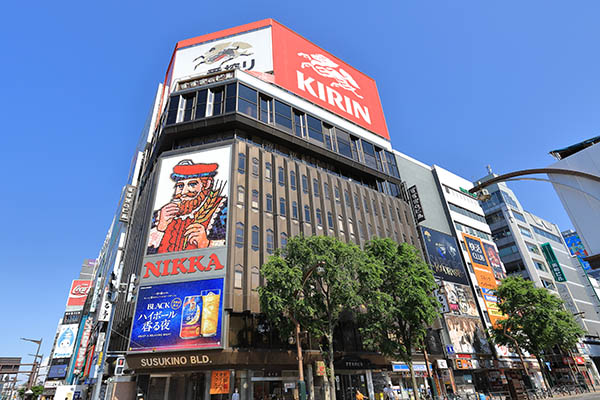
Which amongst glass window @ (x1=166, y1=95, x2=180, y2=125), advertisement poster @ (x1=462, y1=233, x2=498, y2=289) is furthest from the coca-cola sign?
advertisement poster @ (x1=462, y1=233, x2=498, y2=289)

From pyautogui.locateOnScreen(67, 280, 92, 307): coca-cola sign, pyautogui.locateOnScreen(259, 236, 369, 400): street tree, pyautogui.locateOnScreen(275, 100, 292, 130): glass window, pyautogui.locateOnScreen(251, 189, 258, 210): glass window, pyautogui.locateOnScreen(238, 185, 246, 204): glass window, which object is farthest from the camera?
pyautogui.locateOnScreen(67, 280, 92, 307): coca-cola sign

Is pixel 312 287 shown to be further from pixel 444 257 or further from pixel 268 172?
pixel 444 257

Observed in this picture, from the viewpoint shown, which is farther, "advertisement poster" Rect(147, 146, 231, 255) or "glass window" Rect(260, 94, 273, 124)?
"glass window" Rect(260, 94, 273, 124)

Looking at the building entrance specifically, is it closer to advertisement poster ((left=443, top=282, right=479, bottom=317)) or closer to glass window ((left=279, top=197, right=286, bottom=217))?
glass window ((left=279, top=197, right=286, bottom=217))

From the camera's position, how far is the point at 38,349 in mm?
58188

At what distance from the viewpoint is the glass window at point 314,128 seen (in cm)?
4274

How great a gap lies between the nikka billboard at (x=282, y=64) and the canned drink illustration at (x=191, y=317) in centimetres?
3009

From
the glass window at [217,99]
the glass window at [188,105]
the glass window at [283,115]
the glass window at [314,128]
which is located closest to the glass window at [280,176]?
the glass window at [283,115]

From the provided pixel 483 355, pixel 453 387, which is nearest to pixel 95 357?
pixel 453 387

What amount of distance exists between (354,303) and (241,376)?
10.8 meters

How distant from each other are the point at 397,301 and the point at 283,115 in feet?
82.3

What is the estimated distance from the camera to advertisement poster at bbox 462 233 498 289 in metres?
52.4

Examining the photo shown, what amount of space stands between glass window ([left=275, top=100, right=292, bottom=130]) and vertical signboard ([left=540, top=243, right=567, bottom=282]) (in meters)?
60.6

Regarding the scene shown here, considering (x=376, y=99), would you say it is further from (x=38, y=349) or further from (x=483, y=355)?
(x=38, y=349)
